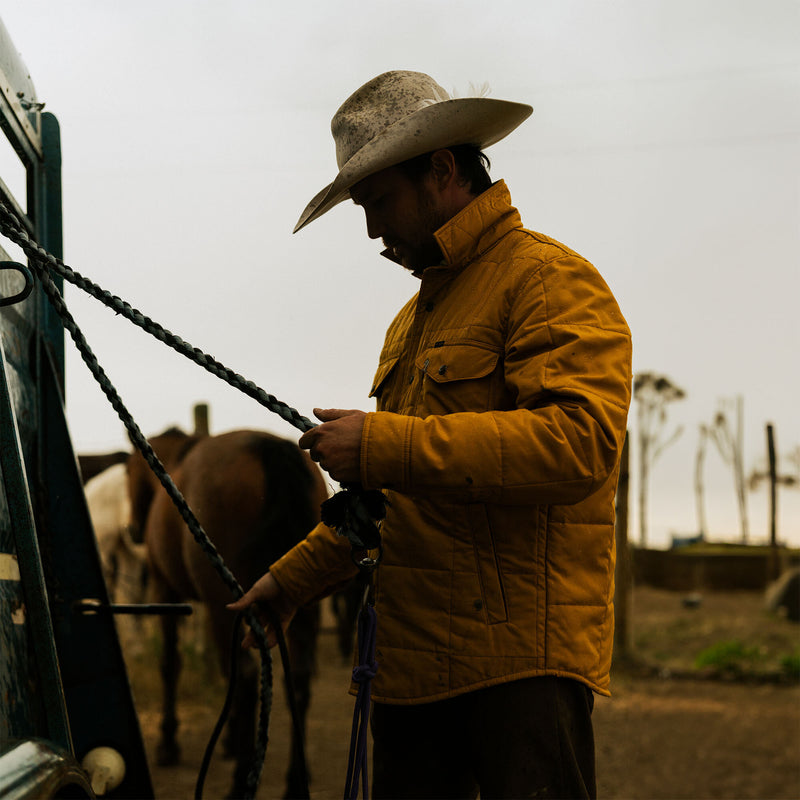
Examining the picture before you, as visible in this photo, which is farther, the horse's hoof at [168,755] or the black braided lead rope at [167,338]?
the horse's hoof at [168,755]

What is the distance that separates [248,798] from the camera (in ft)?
5.57

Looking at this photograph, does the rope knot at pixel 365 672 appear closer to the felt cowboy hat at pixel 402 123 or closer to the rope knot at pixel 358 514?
the rope knot at pixel 358 514

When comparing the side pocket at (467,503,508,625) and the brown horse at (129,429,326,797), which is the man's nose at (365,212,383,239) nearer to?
the side pocket at (467,503,508,625)

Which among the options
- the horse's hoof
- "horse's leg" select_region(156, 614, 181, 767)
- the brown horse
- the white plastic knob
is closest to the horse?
"horse's leg" select_region(156, 614, 181, 767)

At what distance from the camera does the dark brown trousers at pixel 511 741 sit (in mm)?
1596

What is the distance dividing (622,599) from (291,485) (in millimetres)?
4460

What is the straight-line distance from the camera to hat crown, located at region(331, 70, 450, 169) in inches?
74.4

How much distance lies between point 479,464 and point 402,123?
2.25 feet

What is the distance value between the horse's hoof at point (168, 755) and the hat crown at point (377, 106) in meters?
4.66

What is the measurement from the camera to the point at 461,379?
66.8 inches

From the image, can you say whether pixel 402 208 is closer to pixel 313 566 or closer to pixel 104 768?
pixel 313 566

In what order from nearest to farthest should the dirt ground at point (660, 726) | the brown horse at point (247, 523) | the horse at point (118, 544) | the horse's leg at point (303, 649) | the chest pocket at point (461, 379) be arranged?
the chest pocket at point (461, 379)
the brown horse at point (247, 523)
the horse's leg at point (303, 649)
the dirt ground at point (660, 726)
the horse at point (118, 544)

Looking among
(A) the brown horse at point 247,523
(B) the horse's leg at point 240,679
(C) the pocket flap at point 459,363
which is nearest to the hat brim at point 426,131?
(C) the pocket flap at point 459,363

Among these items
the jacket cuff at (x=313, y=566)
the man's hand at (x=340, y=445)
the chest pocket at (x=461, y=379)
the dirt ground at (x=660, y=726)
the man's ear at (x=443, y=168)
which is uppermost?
the man's ear at (x=443, y=168)
